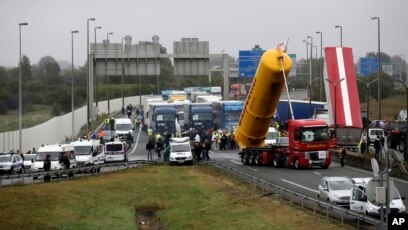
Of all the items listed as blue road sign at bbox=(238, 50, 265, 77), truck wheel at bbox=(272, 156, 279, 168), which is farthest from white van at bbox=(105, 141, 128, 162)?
blue road sign at bbox=(238, 50, 265, 77)

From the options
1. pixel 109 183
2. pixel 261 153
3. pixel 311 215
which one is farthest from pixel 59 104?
pixel 311 215

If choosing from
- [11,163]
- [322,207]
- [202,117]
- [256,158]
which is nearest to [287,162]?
[256,158]

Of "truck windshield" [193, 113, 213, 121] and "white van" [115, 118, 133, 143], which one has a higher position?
"truck windshield" [193, 113, 213, 121]

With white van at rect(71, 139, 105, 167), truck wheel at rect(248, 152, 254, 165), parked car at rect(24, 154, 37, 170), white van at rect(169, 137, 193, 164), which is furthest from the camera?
parked car at rect(24, 154, 37, 170)

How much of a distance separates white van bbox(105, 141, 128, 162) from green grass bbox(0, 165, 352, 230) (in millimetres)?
11732

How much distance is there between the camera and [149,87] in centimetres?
19350

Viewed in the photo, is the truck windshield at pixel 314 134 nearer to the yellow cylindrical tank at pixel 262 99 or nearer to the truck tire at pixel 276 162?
the yellow cylindrical tank at pixel 262 99

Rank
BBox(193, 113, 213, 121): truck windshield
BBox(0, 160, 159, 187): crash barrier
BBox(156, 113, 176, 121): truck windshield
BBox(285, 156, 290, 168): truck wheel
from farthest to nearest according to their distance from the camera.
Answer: BBox(193, 113, 213, 121): truck windshield < BBox(156, 113, 176, 121): truck windshield < BBox(285, 156, 290, 168): truck wheel < BBox(0, 160, 159, 187): crash barrier

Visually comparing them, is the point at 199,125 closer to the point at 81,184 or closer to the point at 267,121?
the point at 267,121

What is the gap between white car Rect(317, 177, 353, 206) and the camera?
30.7 m

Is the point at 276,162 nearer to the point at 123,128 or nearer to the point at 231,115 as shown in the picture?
the point at 231,115

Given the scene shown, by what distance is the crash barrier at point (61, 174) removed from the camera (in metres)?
43.2

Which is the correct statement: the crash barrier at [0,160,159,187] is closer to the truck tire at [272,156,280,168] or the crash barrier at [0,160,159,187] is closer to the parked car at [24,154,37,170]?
the parked car at [24,154,37,170]

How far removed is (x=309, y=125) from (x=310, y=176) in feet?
15.6
